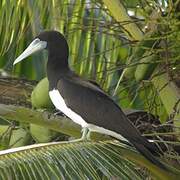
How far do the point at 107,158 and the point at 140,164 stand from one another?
244 mm

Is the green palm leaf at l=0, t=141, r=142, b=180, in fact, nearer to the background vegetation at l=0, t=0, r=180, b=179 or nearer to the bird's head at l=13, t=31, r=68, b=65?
the background vegetation at l=0, t=0, r=180, b=179

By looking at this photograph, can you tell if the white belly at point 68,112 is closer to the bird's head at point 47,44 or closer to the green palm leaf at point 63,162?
the bird's head at point 47,44

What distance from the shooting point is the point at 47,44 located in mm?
3039

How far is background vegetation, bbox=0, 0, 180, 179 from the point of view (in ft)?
7.29

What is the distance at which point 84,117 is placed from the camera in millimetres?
2756

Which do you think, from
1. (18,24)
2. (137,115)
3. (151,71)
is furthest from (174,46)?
(18,24)

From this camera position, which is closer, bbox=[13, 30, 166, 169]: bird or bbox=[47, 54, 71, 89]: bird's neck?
bbox=[13, 30, 166, 169]: bird

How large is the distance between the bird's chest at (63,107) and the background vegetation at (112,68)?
60mm

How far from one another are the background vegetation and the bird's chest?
6cm

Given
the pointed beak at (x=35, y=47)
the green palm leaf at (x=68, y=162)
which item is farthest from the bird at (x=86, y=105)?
the green palm leaf at (x=68, y=162)

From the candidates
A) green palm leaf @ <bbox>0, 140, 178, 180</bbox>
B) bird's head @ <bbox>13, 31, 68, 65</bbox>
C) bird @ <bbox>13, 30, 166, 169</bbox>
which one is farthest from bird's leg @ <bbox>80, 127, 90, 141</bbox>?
bird's head @ <bbox>13, 31, 68, 65</bbox>

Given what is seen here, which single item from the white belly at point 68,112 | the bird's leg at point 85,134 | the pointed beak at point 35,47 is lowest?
the bird's leg at point 85,134

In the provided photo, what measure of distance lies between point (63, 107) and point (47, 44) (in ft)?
1.25

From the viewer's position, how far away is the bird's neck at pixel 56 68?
289cm
